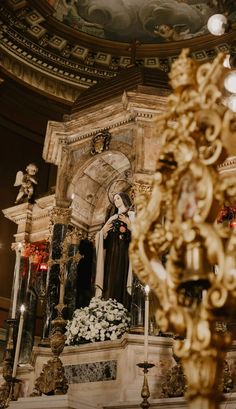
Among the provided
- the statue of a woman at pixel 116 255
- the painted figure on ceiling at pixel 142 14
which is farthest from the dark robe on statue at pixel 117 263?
the painted figure on ceiling at pixel 142 14

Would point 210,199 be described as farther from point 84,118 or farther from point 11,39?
point 11,39

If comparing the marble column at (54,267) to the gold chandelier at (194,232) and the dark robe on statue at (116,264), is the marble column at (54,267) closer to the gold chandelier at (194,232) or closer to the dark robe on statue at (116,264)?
the dark robe on statue at (116,264)

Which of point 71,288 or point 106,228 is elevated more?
point 106,228

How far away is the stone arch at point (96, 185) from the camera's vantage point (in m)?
6.89

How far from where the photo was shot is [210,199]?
2.02 metres

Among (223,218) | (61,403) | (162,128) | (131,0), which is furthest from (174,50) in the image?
(162,128)

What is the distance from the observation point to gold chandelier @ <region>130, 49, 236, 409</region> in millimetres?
1898

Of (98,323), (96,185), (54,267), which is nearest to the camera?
(98,323)

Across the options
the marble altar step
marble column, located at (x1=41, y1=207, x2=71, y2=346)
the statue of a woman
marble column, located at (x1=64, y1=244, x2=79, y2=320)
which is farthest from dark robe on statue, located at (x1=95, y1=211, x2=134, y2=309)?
the marble altar step

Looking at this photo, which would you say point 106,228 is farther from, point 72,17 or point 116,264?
point 72,17

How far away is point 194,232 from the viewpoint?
2.01 metres

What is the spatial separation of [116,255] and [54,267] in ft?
2.48

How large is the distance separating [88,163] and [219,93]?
15.5 ft

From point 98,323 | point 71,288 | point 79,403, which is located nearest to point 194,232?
point 79,403
